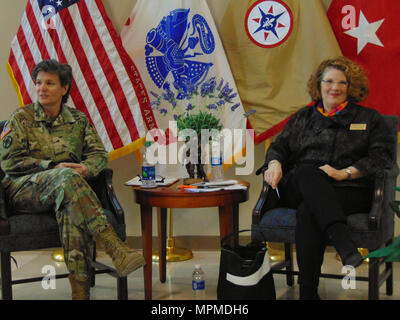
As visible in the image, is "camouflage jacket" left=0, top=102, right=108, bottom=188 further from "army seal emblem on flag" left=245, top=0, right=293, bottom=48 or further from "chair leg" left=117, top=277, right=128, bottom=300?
"army seal emblem on flag" left=245, top=0, right=293, bottom=48

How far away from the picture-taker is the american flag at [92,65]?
364 centimetres

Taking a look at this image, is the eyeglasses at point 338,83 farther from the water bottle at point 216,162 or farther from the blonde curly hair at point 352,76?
the water bottle at point 216,162

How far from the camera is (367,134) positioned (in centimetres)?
273

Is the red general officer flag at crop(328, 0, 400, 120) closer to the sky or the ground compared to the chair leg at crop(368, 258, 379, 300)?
closer to the sky

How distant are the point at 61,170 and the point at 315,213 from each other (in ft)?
4.05

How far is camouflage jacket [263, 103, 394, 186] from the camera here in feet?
8.71

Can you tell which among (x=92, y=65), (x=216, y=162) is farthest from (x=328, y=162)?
(x=92, y=65)

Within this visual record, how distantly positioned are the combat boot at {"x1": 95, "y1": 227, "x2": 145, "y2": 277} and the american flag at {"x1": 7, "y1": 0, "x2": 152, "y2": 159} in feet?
4.01

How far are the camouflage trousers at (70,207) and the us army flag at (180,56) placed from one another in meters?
1.19

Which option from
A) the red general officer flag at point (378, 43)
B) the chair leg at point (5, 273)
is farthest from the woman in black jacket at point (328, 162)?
the chair leg at point (5, 273)

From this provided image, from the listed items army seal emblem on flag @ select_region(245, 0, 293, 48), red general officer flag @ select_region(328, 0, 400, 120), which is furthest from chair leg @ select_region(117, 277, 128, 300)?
red general officer flag @ select_region(328, 0, 400, 120)

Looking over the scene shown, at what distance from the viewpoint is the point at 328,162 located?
9.01ft

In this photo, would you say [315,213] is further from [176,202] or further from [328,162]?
[176,202]

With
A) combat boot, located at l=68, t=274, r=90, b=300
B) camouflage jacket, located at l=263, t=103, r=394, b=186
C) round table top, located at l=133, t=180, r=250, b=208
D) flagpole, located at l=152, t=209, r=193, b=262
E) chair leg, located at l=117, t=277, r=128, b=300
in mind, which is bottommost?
flagpole, located at l=152, t=209, r=193, b=262
